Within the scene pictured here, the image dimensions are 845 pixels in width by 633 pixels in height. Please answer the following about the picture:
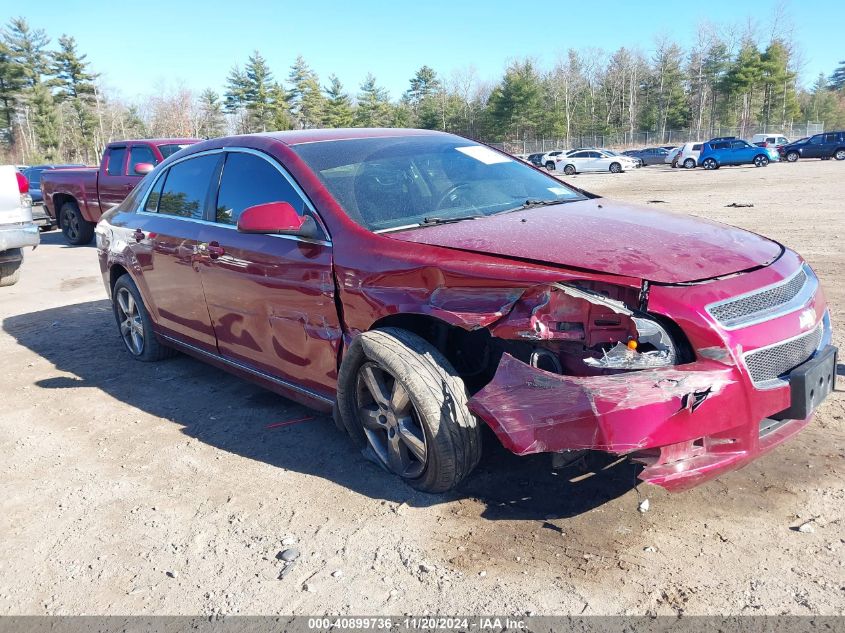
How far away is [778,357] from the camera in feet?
8.99

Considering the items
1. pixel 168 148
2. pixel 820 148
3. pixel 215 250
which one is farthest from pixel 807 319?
pixel 820 148

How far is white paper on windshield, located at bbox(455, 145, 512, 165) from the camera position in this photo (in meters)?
4.34

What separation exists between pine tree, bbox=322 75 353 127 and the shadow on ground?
67191mm

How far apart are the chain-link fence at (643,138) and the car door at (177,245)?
6235 cm

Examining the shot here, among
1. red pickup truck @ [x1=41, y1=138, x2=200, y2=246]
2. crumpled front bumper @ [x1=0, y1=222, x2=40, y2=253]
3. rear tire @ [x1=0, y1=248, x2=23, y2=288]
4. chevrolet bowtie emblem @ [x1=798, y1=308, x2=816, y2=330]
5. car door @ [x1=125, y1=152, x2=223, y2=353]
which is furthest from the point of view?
red pickup truck @ [x1=41, y1=138, x2=200, y2=246]

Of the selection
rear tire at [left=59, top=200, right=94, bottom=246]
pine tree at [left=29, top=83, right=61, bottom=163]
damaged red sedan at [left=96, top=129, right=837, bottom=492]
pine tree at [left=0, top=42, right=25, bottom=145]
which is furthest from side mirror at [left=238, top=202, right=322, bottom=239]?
pine tree at [left=0, top=42, right=25, bottom=145]

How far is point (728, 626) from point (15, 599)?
2.66 m

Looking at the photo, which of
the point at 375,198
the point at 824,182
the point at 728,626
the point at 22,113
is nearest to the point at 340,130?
the point at 375,198

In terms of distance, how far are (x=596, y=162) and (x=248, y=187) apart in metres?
41.4

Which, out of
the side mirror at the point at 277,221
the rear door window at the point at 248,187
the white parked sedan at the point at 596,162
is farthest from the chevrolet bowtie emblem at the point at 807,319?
the white parked sedan at the point at 596,162

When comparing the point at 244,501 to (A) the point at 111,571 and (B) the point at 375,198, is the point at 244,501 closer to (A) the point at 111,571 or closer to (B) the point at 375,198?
(A) the point at 111,571

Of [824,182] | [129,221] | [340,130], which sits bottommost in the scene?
[824,182]

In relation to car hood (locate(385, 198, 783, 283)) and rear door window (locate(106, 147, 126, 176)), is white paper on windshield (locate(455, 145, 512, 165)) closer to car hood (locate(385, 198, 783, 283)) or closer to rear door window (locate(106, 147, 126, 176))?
car hood (locate(385, 198, 783, 283))

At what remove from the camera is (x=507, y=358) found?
2795 mm
